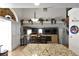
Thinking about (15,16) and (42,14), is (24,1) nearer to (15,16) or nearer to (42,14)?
(15,16)

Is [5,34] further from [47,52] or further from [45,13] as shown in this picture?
[47,52]

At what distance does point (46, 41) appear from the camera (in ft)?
35.3

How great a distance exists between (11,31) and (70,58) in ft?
24.0

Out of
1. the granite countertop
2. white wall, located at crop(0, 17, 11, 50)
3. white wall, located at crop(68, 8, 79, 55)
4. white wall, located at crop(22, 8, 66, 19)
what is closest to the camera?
the granite countertop

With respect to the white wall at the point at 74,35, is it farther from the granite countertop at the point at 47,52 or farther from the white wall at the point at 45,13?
the white wall at the point at 45,13

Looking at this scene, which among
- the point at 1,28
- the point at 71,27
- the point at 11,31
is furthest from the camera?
the point at 1,28

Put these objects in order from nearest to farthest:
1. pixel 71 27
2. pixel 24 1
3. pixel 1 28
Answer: pixel 24 1 → pixel 71 27 → pixel 1 28

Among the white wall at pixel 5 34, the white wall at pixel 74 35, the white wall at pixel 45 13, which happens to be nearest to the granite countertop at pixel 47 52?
the white wall at pixel 74 35

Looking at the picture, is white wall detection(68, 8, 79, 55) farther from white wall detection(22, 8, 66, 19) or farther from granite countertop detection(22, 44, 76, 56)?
white wall detection(22, 8, 66, 19)

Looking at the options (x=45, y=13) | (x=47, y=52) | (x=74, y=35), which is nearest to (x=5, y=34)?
(x=45, y=13)

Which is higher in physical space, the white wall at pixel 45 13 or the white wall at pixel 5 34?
the white wall at pixel 45 13

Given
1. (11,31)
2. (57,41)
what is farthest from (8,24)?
(57,41)

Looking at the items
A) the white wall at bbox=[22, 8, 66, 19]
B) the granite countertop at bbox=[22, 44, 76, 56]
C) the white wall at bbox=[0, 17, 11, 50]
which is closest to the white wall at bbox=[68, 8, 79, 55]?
the granite countertop at bbox=[22, 44, 76, 56]

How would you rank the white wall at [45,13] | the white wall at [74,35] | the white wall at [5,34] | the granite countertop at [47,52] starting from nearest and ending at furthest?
the granite countertop at [47,52], the white wall at [74,35], the white wall at [5,34], the white wall at [45,13]
